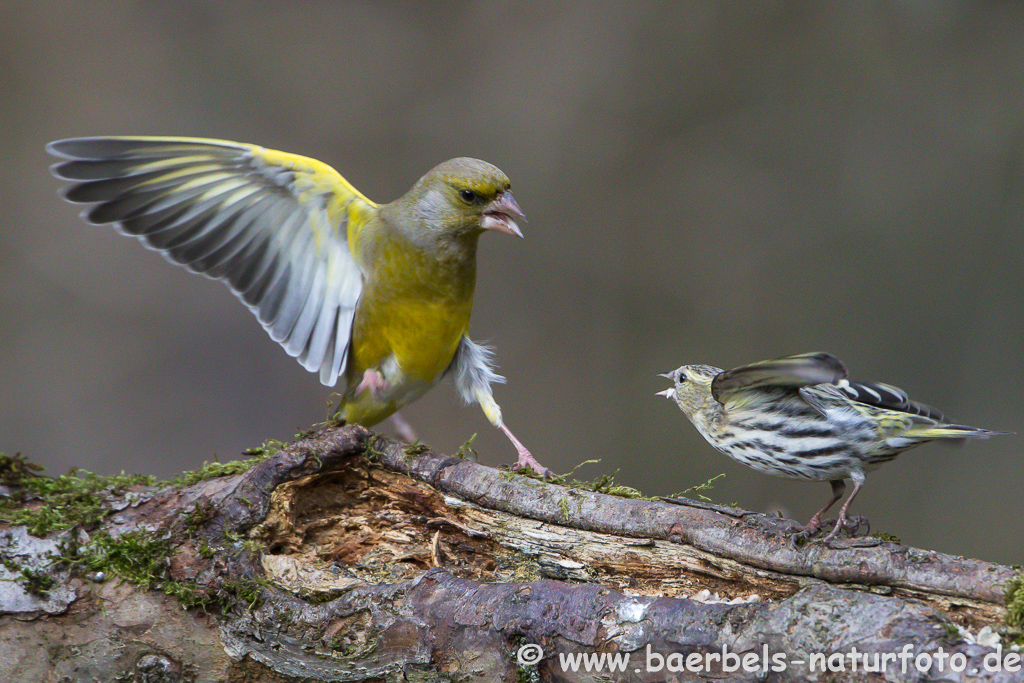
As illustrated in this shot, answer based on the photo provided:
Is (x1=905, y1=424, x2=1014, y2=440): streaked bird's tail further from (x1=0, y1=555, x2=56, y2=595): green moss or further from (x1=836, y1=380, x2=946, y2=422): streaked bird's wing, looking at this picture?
(x1=0, y1=555, x2=56, y2=595): green moss

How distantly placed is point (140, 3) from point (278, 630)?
6.51 m

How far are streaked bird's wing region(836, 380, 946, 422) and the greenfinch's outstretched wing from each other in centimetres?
253

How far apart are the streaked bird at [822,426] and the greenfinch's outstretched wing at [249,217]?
85.1 inches

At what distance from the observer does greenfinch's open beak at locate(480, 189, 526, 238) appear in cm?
404

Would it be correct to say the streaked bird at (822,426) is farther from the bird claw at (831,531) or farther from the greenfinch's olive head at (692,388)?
the greenfinch's olive head at (692,388)

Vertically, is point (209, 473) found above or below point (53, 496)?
above

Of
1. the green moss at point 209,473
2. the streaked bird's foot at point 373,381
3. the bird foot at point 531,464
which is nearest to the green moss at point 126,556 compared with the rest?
the green moss at point 209,473

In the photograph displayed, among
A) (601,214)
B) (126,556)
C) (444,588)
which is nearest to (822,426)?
(444,588)

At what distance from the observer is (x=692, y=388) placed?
371cm

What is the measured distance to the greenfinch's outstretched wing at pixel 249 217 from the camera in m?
3.81

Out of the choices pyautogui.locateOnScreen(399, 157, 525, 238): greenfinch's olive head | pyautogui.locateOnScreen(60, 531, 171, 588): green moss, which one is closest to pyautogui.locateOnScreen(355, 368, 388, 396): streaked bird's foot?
pyautogui.locateOnScreen(399, 157, 525, 238): greenfinch's olive head

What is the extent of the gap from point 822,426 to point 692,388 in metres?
0.90

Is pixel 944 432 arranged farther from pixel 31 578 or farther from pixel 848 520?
pixel 31 578

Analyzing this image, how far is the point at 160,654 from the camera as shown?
8.86ft
